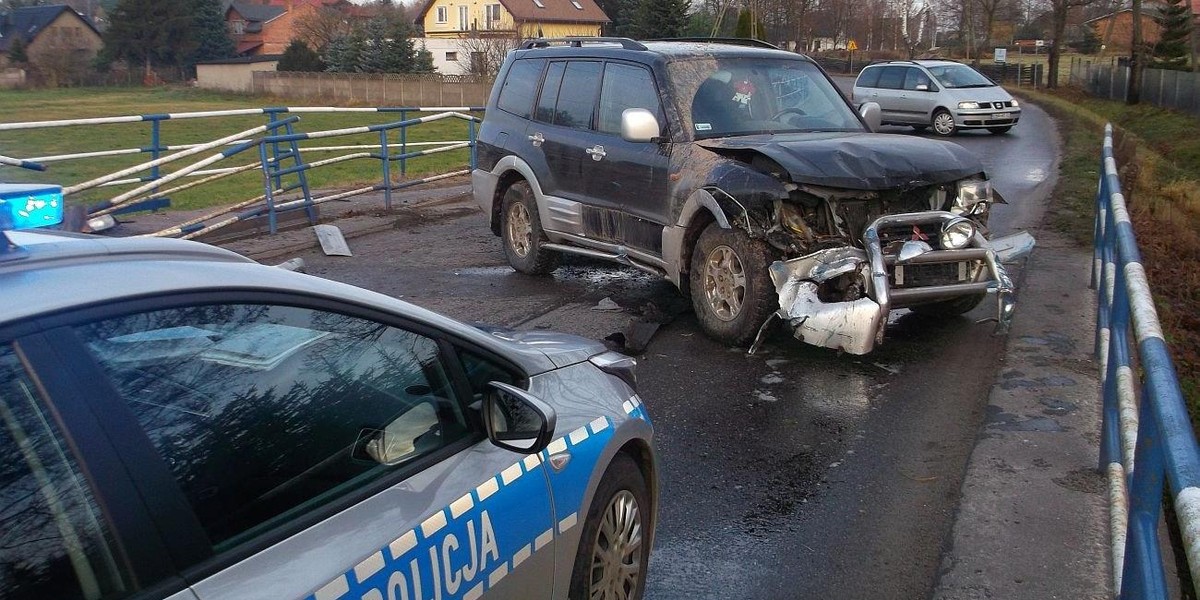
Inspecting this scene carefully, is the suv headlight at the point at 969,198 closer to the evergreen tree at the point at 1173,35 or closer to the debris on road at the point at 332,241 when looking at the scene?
the debris on road at the point at 332,241

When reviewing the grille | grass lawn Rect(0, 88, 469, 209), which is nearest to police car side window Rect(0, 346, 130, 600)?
the grille

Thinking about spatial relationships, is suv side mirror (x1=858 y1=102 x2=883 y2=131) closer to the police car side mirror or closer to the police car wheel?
the police car wheel

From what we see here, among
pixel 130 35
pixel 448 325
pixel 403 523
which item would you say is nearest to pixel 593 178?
pixel 448 325

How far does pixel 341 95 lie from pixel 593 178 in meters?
50.2

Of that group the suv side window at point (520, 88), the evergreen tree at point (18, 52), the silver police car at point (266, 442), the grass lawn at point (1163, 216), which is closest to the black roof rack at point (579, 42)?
the suv side window at point (520, 88)

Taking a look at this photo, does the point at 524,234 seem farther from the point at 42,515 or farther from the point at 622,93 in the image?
the point at 42,515

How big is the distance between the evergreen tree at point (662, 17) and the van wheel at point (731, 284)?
47.4m

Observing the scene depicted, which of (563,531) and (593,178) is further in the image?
(593,178)

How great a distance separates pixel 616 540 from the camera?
358 cm

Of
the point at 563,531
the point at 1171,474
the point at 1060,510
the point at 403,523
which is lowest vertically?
the point at 1060,510

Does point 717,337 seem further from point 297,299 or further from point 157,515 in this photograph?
point 157,515

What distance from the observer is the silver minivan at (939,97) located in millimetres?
24000

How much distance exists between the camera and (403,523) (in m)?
2.55

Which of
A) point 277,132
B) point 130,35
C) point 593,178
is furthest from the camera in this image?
point 130,35
